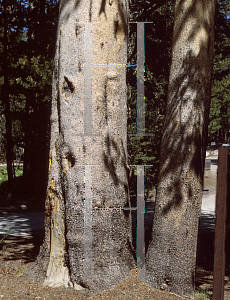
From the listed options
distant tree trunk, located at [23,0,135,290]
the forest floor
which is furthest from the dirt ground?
distant tree trunk, located at [23,0,135,290]

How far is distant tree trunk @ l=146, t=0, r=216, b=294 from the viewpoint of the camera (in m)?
4.39

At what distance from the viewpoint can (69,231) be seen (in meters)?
4.41

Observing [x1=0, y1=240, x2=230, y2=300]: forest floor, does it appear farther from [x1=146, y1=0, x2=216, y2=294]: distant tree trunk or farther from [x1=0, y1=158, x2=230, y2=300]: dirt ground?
[x1=146, y1=0, x2=216, y2=294]: distant tree trunk

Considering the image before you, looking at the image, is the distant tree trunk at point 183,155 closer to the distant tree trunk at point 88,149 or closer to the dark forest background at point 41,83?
the distant tree trunk at point 88,149

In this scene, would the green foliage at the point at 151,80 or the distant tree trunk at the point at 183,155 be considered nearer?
the distant tree trunk at the point at 183,155

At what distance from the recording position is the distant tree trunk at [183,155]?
4395 millimetres

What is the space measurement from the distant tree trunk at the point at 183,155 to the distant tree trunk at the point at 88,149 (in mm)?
499

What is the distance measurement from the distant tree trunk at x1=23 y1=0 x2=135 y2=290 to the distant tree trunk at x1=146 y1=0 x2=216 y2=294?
19.6 inches

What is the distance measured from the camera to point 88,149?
14.4 feet

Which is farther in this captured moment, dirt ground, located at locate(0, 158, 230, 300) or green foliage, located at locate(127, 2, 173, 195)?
green foliage, located at locate(127, 2, 173, 195)

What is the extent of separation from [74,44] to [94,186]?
1797 millimetres

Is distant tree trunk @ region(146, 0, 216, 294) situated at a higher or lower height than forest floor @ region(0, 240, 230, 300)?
higher

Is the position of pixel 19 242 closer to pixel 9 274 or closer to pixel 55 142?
pixel 9 274

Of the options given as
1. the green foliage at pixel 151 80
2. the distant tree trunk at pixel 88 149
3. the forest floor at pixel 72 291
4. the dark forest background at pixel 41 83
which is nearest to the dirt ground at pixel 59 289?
the forest floor at pixel 72 291
